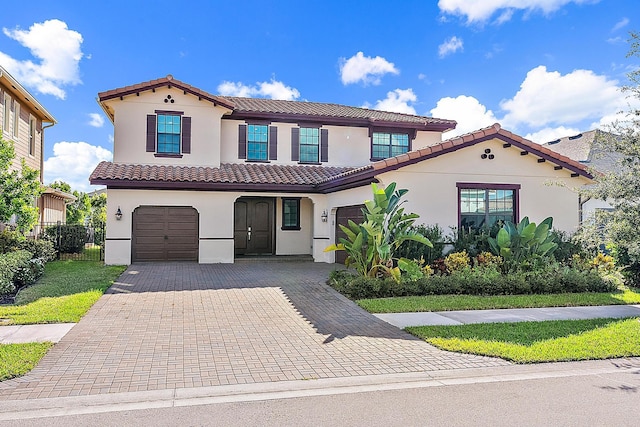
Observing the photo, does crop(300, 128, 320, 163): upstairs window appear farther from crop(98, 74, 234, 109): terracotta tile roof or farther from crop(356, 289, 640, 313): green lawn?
crop(356, 289, 640, 313): green lawn

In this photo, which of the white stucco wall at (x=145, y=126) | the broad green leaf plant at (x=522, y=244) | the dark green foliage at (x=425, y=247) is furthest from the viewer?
the white stucco wall at (x=145, y=126)

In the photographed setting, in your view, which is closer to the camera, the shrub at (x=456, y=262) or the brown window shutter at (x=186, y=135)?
the shrub at (x=456, y=262)

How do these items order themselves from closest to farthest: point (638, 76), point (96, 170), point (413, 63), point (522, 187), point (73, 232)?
point (638, 76) → point (522, 187) → point (96, 170) → point (413, 63) → point (73, 232)

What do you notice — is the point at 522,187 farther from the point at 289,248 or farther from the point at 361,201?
the point at 289,248

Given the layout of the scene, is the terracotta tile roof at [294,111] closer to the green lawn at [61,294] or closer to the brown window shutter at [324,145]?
the brown window shutter at [324,145]

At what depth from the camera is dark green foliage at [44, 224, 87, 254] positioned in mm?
20109

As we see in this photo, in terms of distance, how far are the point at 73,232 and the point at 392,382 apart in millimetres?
18226

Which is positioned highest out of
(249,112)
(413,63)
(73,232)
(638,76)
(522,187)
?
(413,63)

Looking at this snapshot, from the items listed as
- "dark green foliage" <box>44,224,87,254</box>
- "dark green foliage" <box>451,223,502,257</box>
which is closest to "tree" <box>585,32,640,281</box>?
"dark green foliage" <box>451,223,502,257</box>

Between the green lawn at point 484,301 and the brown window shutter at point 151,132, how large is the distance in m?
11.6

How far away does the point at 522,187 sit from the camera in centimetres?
1504

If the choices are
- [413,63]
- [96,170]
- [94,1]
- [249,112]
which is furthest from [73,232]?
[413,63]

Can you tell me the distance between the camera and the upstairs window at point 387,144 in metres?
21.3

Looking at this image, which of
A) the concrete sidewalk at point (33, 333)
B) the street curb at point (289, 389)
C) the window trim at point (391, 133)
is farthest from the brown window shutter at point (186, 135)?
the street curb at point (289, 389)
